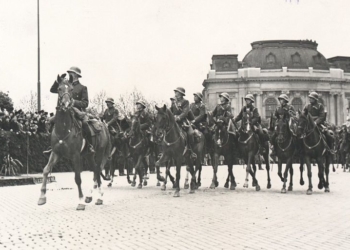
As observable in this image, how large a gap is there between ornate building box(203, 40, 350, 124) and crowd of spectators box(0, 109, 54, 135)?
66.0 m

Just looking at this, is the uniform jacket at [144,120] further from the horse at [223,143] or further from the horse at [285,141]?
the horse at [285,141]

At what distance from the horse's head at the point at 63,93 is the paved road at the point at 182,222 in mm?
2354

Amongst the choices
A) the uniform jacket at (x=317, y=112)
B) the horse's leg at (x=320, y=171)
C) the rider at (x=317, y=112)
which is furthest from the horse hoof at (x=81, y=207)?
the uniform jacket at (x=317, y=112)

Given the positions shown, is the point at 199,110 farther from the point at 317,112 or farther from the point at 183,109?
the point at 317,112

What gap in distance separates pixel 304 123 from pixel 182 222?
25.6 ft

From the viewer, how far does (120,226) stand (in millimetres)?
10258

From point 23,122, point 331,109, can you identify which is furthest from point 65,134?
point 331,109

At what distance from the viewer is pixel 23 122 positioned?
27.2 meters

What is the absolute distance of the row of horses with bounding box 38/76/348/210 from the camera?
505 inches

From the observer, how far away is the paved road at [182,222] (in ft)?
28.3

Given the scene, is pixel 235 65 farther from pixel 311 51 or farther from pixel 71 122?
pixel 71 122

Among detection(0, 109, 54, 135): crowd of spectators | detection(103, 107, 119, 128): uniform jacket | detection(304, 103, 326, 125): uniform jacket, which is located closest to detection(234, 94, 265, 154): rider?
detection(304, 103, 326, 125): uniform jacket

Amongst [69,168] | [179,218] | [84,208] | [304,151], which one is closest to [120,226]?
[179,218]

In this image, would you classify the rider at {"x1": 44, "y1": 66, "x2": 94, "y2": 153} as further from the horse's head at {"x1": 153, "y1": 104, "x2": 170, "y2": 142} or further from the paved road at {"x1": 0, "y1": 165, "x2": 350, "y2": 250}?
the horse's head at {"x1": 153, "y1": 104, "x2": 170, "y2": 142}
